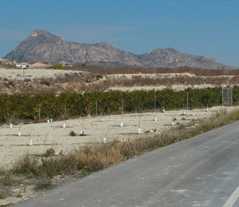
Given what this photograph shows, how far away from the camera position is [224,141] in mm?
21797

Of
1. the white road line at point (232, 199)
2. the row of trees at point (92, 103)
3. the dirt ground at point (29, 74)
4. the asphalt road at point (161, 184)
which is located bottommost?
the white road line at point (232, 199)

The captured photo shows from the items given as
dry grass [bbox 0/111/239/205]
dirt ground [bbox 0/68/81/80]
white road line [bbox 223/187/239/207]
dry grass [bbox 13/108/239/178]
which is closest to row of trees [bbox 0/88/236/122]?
dry grass [bbox 13/108/239/178]

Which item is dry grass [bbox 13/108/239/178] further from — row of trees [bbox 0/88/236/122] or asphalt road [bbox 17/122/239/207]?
row of trees [bbox 0/88/236/122]

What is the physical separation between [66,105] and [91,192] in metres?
35.3

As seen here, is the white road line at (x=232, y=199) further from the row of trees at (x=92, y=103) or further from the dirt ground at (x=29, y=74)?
the dirt ground at (x=29, y=74)

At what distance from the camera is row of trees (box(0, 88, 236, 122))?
4294cm

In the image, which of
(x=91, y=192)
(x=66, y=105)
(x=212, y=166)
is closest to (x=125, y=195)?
(x=91, y=192)

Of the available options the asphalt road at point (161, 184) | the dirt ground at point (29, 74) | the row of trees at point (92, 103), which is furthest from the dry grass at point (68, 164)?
the dirt ground at point (29, 74)

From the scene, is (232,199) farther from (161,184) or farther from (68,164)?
(68,164)

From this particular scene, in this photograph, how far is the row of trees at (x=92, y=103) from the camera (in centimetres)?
4294

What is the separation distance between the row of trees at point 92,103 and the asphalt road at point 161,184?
86.5ft

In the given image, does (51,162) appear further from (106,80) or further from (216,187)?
(106,80)

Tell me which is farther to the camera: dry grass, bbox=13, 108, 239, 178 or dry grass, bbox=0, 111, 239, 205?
dry grass, bbox=13, 108, 239, 178

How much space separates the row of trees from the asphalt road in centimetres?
2638
